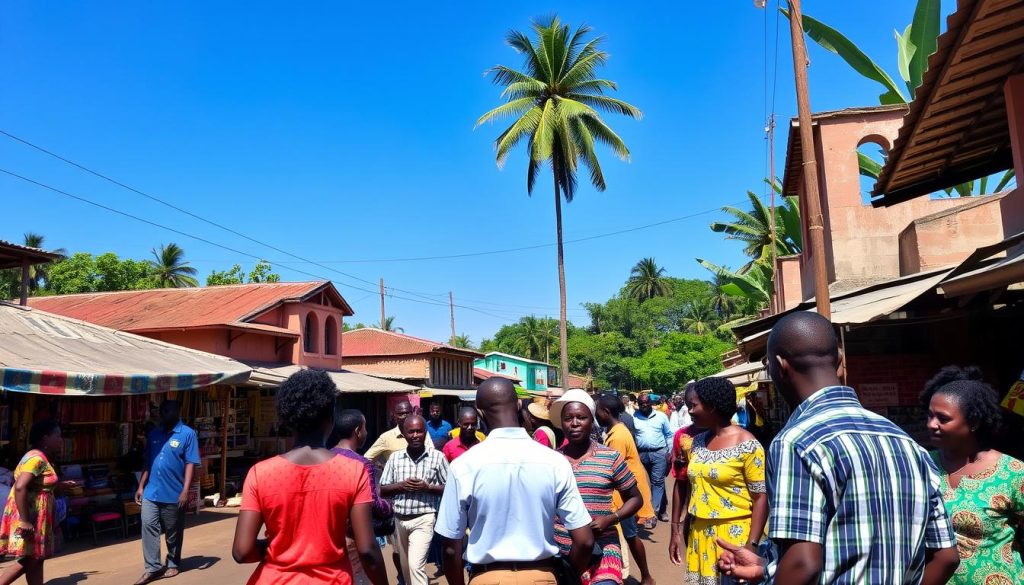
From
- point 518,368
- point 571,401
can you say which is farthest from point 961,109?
point 518,368

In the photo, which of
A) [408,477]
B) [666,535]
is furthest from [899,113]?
[408,477]

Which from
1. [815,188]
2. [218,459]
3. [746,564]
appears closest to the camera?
[746,564]

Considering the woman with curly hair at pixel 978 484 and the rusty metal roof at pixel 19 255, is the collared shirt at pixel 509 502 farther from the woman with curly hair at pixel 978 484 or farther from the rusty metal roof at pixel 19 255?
the rusty metal roof at pixel 19 255

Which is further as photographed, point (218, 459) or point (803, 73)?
point (218, 459)

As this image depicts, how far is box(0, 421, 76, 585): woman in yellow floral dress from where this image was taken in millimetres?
5883

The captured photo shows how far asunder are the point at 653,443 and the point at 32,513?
7.02 m

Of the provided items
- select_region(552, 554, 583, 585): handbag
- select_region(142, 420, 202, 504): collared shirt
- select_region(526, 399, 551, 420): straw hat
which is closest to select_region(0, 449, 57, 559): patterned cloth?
select_region(142, 420, 202, 504): collared shirt

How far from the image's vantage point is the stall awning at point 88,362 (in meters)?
8.88

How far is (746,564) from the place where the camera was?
2.23 meters

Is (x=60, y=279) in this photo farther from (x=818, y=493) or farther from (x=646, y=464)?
(x=818, y=493)

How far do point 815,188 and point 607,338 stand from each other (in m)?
52.4

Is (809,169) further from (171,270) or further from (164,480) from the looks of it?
(171,270)

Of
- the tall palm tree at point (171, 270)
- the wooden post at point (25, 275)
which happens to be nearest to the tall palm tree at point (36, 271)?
the tall palm tree at point (171, 270)

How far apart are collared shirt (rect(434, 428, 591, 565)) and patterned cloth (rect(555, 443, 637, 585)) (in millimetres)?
1089
